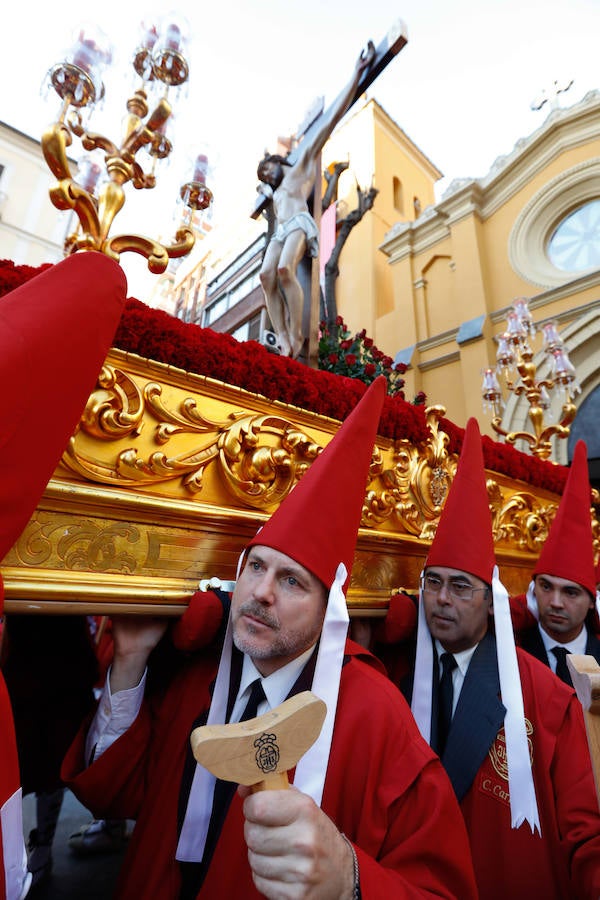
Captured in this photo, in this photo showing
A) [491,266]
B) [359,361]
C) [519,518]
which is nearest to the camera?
A: [519,518]

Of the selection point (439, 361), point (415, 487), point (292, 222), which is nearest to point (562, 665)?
point (415, 487)

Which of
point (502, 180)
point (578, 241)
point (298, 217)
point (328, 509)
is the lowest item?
point (328, 509)

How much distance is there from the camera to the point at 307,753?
0.92 meters

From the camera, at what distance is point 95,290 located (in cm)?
84

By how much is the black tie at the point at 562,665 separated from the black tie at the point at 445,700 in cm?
72

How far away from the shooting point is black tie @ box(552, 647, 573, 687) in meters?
1.92

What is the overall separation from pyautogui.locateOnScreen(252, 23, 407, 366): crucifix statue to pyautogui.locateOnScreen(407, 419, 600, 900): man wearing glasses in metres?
1.32

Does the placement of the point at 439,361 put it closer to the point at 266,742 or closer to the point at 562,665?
the point at 562,665

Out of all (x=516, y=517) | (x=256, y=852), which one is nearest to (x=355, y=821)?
(x=256, y=852)

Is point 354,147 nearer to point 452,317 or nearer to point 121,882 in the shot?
point 452,317

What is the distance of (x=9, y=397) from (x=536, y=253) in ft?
32.2

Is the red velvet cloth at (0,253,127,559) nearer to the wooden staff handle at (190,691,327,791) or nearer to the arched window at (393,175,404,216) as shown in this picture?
the wooden staff handle at (190,691,327,791)

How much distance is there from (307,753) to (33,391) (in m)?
0.86

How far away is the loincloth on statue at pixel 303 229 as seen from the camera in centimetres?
272
